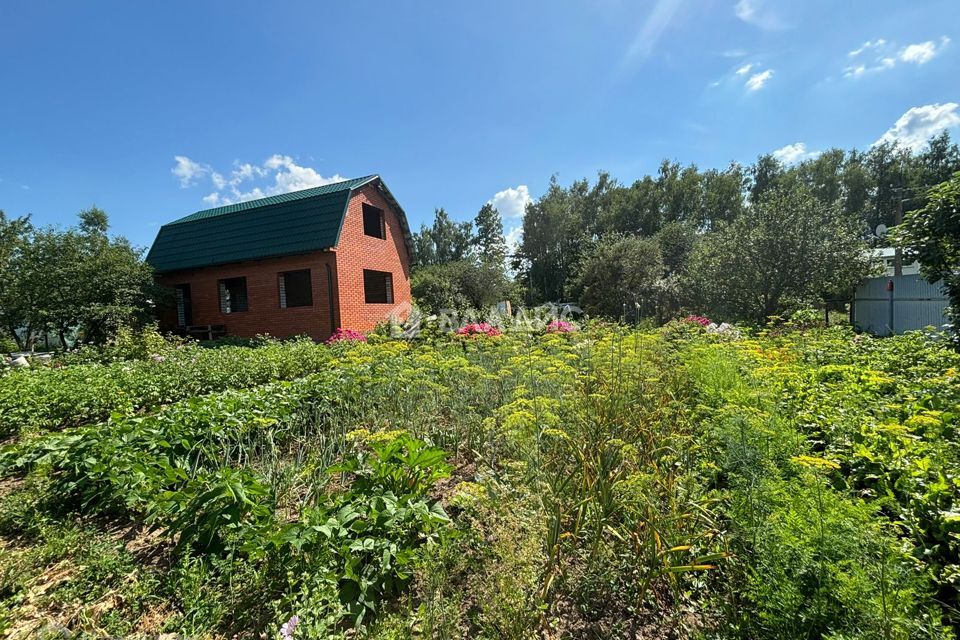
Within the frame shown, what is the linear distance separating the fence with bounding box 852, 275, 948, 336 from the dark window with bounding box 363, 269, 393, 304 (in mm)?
15052

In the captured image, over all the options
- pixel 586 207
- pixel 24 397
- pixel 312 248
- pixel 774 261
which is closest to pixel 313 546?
pixel 24 397

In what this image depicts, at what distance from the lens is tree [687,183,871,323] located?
42.1 feet

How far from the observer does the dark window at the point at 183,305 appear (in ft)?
45.4

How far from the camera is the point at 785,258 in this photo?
517 inches

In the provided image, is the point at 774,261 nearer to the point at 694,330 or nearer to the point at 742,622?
the point at 694,330

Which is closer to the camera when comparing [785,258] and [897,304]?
[897,304]

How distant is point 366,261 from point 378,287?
8.41ft

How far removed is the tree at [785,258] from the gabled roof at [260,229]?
1276cm

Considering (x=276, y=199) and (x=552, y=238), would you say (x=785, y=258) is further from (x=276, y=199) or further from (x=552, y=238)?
(x=552, y=238)

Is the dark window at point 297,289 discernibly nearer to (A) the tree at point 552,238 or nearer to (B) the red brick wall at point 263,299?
(B) the red brick wall at point 263,299

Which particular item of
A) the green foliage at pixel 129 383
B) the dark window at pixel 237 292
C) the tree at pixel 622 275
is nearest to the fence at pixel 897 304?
the tree at pixel 622 275

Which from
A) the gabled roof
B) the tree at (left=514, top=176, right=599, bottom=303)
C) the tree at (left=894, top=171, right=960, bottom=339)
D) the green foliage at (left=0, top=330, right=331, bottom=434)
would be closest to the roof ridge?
the gabled roof

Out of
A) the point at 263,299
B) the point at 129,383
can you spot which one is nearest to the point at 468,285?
the point at 263,299

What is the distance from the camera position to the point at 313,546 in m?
1.75
